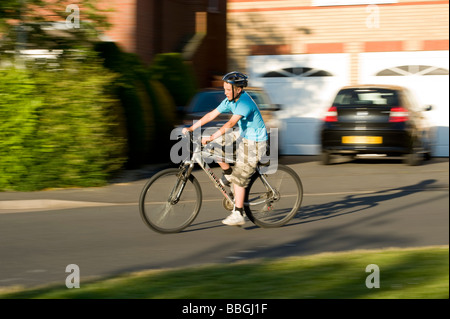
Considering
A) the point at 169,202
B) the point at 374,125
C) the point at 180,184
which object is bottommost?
the point at 169,202

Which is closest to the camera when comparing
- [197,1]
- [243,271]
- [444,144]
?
[243,271]

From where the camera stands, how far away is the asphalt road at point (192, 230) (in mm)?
7500

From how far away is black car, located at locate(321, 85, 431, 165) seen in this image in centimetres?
1533

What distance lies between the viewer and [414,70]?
1938cm

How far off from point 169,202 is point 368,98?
7.93 m

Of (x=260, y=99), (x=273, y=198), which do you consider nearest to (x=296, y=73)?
(x=260, y=99)

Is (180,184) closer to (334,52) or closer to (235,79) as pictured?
(235,79)

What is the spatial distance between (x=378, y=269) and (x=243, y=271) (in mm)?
1104

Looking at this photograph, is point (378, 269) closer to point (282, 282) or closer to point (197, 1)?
point (282, 282)

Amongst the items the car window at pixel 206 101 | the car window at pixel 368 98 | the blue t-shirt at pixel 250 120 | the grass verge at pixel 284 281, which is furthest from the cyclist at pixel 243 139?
the car window at pixel 368 98

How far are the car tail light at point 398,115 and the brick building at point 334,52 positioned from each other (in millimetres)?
3966
